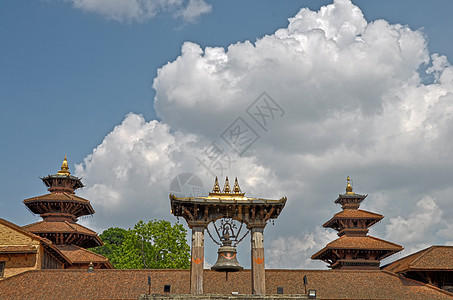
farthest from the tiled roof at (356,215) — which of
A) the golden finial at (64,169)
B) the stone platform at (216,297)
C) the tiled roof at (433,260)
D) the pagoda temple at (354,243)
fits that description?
the stone platform at (216,297)

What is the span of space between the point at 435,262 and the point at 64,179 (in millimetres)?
39045

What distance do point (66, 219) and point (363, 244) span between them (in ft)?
103

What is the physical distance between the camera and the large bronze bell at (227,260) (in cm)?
2217

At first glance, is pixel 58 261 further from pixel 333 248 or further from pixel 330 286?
pixel 333 248

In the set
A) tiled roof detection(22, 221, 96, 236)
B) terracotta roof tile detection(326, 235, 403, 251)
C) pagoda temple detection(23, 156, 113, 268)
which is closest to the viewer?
pagoda temple detection(23, 156, 113, 268)

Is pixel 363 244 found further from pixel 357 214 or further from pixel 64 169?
pixel 64 169

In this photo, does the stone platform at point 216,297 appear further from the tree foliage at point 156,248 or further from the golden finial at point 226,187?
the tree foliage at point 156,248

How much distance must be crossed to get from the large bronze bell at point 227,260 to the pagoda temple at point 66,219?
25.3 m

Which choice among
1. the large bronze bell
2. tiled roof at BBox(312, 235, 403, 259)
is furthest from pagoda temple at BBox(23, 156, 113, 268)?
the large bronze bell

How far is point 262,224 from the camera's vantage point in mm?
24547

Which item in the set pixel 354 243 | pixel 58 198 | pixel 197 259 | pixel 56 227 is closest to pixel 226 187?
pixel 197 259

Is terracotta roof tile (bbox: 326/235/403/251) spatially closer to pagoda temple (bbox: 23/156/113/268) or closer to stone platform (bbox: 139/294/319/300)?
pagoda temple (bbox: 23/156/113/268)

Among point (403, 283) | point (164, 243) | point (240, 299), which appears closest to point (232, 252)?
point (240, 299)

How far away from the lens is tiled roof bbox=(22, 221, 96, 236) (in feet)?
151
